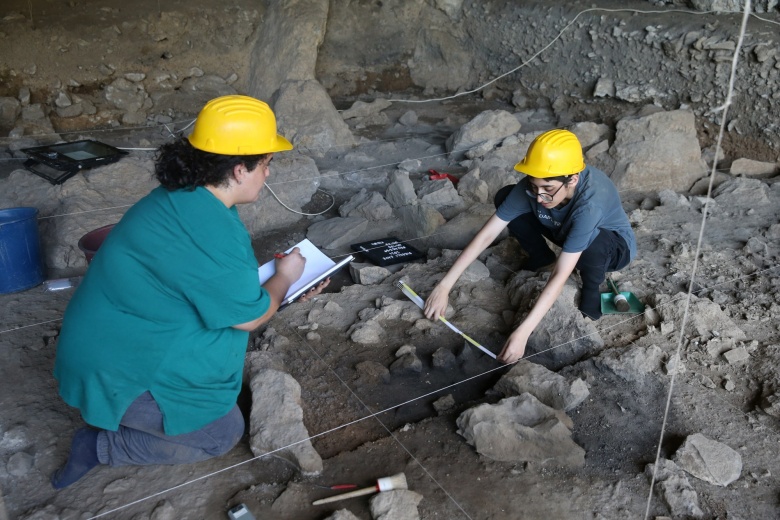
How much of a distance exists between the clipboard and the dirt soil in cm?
58

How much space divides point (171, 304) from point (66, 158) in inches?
146

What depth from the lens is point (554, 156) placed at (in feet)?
10.3

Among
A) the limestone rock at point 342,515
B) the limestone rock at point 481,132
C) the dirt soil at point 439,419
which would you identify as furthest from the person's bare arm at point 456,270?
the limestone rock at point 481,132

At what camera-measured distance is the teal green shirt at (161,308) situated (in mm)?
2266

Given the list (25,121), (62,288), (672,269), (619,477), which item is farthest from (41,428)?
(25,121)

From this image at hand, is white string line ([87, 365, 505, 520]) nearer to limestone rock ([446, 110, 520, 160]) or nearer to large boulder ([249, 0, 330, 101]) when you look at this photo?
limestone rock ([446, 110, 520, 160])

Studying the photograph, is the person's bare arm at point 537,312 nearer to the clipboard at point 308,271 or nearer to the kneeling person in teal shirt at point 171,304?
the clipboard at point 308,271

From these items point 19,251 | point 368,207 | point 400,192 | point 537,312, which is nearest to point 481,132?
point 400,192

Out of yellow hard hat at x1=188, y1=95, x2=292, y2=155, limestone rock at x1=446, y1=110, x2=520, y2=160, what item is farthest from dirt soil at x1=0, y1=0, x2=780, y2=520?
limestone rock at x1=446, y1=110, x2=520, y2=160

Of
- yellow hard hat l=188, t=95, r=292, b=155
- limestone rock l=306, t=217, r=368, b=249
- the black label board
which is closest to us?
yellow hard hat l=188, t=95, r=292, b=155

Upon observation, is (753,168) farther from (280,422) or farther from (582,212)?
(280,422)

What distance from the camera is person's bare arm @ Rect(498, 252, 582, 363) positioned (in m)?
3.15

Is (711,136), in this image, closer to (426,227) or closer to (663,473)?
Answer: (426,227)

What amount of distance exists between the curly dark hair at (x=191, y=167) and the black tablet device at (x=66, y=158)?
128 inches
